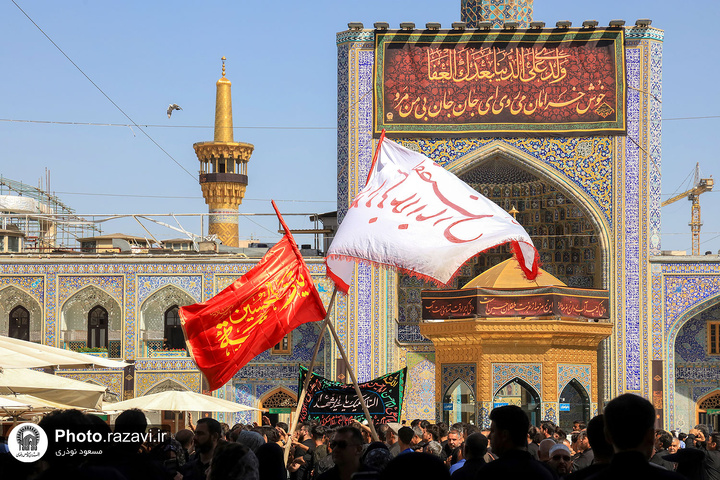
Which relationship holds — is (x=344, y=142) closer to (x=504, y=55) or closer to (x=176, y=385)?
(x=504, y=55)

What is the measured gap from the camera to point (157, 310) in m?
24.2

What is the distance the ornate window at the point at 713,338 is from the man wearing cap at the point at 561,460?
17.5m

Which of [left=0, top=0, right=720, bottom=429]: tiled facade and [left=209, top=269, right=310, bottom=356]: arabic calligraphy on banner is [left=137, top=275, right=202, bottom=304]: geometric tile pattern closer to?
[left=0, top=0, right=720, bottom=429]: tiled facade

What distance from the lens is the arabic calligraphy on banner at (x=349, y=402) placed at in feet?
39.9

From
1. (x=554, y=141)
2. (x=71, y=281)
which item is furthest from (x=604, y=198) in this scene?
(x=71, y=281)

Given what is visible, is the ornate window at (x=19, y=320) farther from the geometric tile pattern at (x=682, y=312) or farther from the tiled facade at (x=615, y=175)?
the geometric tile pattern at (x=682, y=312)

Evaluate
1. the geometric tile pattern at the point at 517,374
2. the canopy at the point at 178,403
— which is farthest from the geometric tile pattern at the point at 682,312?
the canopy at the point at 178,403

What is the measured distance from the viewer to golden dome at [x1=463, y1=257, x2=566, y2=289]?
21.0 m

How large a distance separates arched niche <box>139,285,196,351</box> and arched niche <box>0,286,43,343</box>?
2.19 metres

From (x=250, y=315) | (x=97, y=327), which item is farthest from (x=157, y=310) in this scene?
(x=250, y=315)

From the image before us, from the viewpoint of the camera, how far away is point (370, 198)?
9.61 metres

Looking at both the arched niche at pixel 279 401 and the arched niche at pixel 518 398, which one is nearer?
the arched niche at pixel 518 398

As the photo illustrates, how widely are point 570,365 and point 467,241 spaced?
12505 millimetres

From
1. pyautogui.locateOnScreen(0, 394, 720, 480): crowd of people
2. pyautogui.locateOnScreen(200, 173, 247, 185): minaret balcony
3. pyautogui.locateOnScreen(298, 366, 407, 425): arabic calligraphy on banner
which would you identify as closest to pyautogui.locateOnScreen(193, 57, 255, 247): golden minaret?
pyautogui.locateOnScreen(200, 173, 247, 185): minaret balcony
